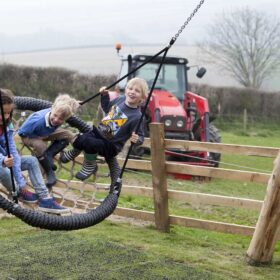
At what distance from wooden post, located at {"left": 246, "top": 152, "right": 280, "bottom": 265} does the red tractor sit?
550 centimetres

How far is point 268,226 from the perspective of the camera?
545cm

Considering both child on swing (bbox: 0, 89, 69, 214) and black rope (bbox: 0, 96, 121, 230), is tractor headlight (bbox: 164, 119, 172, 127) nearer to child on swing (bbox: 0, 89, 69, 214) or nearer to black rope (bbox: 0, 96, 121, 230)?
black rope (bbox: 0, 96, 121, 230)

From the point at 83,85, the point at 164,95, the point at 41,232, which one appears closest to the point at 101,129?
the point at 41,232

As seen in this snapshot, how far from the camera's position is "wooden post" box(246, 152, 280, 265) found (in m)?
5.38

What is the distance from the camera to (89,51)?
4075cm

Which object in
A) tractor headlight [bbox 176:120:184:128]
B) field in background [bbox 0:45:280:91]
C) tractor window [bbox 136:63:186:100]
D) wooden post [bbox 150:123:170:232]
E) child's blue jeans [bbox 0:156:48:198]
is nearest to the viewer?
child's blue jeans [bbox 0:156:48:198]

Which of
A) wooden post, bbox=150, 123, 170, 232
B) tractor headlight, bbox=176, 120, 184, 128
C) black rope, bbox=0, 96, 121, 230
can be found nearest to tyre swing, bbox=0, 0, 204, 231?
black rope, bbox=0, 96, 121, 230

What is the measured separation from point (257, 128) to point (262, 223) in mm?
20203

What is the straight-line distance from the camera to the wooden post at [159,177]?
652cm

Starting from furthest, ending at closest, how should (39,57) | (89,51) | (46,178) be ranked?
(89,51) → (39,57) → (46,178)

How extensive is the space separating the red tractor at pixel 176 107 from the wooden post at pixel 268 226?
5.50m

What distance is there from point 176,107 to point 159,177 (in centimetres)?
563

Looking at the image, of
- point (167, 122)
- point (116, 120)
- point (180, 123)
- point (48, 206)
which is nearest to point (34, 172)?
point (48, 206)

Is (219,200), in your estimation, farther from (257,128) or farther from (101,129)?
(257,128)
